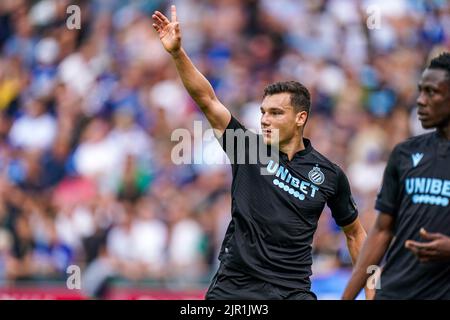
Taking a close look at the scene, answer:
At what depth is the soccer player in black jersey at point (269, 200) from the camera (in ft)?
22.2

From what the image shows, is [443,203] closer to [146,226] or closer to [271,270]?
[271,270]

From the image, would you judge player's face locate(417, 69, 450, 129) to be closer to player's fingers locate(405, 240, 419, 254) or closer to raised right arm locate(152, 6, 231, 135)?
player's fingers locate(405, 240, 419, 254)

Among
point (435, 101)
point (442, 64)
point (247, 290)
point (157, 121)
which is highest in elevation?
point (157, 121)

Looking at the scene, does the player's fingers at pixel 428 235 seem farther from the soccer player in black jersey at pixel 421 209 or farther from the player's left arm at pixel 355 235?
the player's left arm at pixel 355 235

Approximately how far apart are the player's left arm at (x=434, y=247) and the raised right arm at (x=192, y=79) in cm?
182

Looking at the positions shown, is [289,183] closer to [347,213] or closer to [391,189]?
[347,213]

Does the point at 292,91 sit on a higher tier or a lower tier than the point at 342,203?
higher

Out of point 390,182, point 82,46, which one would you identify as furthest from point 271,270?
point 82,46

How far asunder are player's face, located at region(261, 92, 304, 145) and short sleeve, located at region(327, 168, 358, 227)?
45 centimetres

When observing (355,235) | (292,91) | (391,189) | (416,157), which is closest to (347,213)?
(355,235)

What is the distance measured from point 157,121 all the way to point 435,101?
26.9 ft

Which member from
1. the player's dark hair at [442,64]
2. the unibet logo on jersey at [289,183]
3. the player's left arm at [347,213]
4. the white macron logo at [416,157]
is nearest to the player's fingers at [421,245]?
the white macron logo at [416,157]

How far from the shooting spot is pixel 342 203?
721 centimetres
